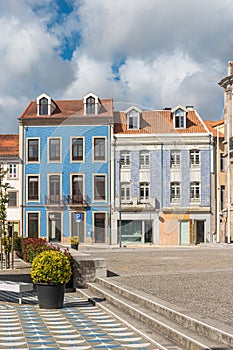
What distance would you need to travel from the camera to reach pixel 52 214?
50000 mm

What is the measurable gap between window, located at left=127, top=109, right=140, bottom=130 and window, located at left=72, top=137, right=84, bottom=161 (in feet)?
14.4

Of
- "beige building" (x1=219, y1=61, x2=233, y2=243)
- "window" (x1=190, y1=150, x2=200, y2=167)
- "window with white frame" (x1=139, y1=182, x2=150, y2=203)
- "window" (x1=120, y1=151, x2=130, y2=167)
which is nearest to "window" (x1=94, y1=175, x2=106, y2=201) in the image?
"window" (x1=120, y1=151, x2=130, y2=167)

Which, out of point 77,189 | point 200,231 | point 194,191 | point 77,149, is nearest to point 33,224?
point 77,189

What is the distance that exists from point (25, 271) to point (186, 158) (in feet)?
103

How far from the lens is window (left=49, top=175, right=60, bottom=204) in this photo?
1961 inches

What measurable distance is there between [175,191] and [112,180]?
4.96 meters

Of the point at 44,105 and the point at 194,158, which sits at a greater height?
the point at 44,105

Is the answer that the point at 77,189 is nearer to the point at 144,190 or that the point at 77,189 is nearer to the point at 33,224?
the point at 33,224

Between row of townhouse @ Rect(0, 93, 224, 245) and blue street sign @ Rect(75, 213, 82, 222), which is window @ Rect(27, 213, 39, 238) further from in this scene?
blue street sign @ Rect(75, 213, 82, 222)

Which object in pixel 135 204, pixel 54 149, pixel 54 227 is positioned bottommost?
pixel 54 227

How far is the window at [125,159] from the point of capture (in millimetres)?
49469

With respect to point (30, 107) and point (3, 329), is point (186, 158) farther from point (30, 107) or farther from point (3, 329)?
point (3, 329)

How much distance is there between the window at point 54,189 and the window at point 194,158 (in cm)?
1055

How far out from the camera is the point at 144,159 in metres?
50.2
